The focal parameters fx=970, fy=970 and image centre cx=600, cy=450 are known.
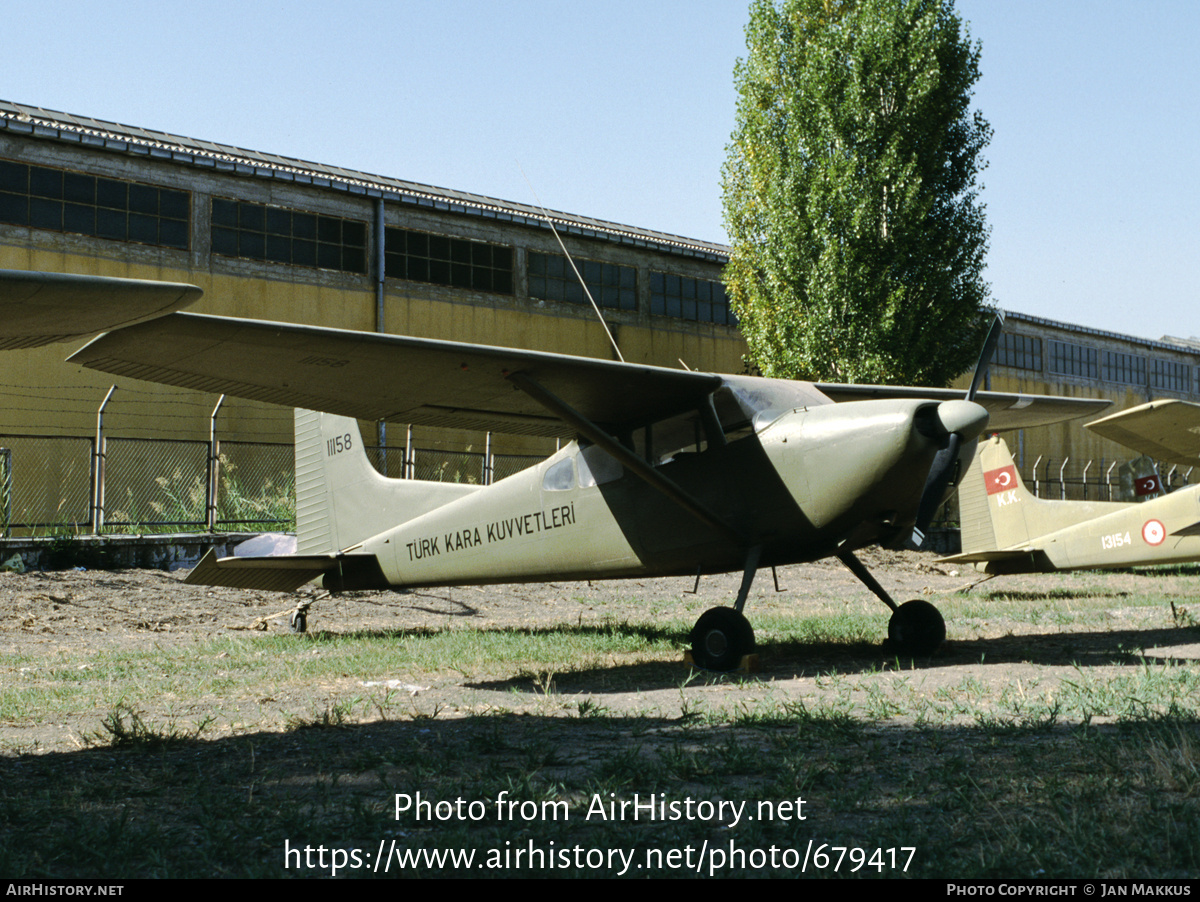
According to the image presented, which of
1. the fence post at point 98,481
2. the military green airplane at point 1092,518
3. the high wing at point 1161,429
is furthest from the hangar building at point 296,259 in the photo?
the high wing at point 1161,429

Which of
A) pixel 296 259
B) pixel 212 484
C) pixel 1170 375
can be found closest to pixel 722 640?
pixel 212 484

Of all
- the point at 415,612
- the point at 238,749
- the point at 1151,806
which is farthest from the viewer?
the point at 415,612

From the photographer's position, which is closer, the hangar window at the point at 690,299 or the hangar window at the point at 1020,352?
the hangar window at the point at 690,299

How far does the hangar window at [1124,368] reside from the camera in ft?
149

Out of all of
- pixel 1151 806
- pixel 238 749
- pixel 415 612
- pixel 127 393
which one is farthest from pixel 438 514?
pixel 127 393

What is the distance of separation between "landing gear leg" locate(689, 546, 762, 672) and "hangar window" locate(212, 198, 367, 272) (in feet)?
56.0

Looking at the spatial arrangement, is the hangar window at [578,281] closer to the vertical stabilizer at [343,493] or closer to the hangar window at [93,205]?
the hangar window at [93,205]

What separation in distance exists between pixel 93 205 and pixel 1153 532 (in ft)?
66.1

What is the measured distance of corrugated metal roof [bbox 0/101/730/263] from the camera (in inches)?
775

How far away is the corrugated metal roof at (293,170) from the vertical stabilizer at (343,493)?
37.5 ft

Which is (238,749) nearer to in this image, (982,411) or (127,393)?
(982,411)

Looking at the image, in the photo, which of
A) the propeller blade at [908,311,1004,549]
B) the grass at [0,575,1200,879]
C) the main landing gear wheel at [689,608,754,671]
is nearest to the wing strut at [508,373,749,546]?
the main landing gear wheel at [689,608,754,671]
